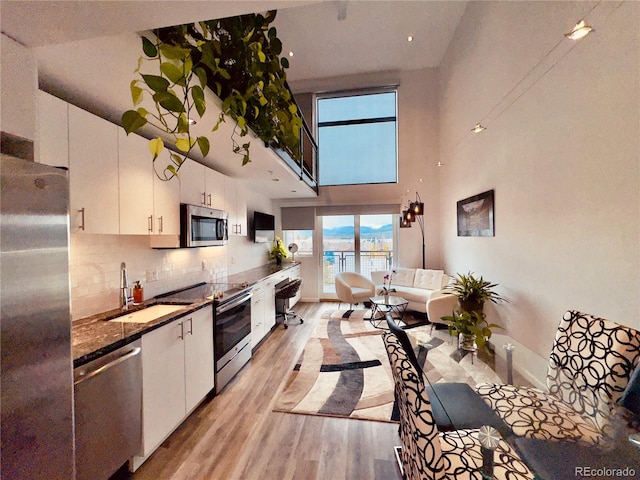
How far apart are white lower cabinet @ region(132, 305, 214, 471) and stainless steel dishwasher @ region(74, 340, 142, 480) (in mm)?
64

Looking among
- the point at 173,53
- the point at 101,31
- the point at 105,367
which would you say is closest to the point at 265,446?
the point at 105,367

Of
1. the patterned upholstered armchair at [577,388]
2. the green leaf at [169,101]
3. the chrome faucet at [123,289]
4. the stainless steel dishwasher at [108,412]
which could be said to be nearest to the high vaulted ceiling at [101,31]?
the green leaf at [169,101]

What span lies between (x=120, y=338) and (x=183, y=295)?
1138mm

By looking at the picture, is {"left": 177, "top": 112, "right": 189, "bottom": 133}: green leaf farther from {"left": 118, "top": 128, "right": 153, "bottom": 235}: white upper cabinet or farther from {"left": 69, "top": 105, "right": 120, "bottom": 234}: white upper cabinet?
{"left": 118, "top": 128, "right": 153, "bottom": 235}: white upper cabinet

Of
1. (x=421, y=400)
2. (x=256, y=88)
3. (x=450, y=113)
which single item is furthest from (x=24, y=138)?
(x=450, y=113)

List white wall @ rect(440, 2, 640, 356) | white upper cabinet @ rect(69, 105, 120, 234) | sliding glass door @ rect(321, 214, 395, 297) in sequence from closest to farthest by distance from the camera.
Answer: white upper cabinet @ rect(69, 105, 120, 234) → white wall @ rect(440, 2, 640, 356) → sliding glass door @ rect(321, 214, 395, 297)

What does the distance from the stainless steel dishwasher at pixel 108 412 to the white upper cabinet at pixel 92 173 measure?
80 centimetres

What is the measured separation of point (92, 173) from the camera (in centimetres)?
158

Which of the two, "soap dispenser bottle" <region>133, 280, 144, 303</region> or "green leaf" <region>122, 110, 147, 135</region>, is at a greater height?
"green leaf" <region>122, 110, 147, 135</region>

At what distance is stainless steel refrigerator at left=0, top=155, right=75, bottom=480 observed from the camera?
740mm

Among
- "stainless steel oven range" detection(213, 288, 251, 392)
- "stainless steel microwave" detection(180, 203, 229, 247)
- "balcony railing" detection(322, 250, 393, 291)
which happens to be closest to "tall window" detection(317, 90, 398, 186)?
"balcony railing" detection(322, 250, 393, 291)

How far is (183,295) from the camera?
101 inches

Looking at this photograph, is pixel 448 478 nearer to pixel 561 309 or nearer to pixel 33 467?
pixel 33 467

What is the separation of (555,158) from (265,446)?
3305 mm
